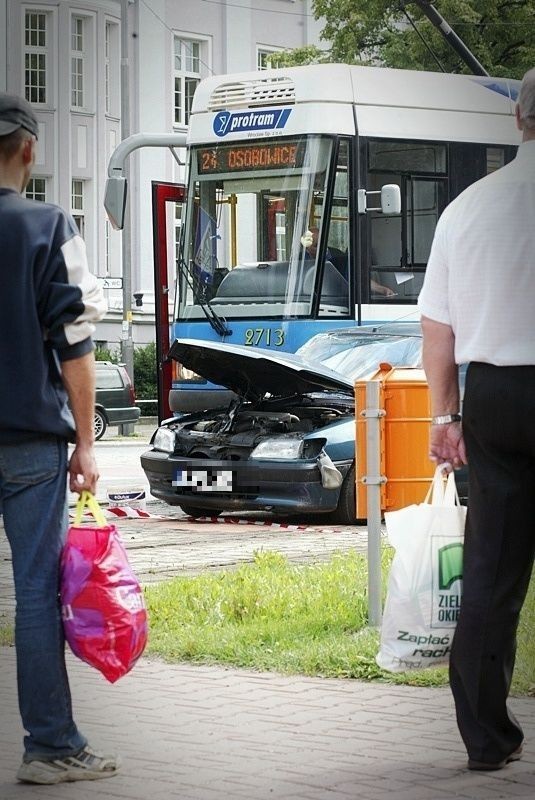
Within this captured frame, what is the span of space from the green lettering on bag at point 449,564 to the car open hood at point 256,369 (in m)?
7.29

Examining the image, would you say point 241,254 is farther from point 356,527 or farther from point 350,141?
point 356,527

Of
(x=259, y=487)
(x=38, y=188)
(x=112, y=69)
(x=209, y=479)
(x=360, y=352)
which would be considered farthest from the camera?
(x=112, y=69)

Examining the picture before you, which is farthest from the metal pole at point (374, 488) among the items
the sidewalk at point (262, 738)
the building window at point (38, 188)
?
the building window at point (38, 188)

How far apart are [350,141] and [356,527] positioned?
5.36 m

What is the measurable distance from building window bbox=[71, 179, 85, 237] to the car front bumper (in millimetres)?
32079

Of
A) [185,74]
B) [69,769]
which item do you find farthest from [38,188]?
[69,769]

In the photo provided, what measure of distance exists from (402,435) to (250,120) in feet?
35.2

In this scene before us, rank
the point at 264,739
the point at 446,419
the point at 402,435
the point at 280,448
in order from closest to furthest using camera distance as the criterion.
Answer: the point at 446,419 → the point at 264,739 → the point at 402,435 → the point at 280,448

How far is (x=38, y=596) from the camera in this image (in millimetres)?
4633

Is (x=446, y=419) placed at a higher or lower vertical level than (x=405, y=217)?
lower

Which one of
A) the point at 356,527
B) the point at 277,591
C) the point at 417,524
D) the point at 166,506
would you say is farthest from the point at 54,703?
the point at 166,506

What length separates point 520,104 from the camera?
4.61 m

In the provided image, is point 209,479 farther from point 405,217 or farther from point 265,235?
point 405,217

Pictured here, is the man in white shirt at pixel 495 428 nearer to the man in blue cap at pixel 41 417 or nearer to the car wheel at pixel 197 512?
the man in blue cap at pixel 41 417
